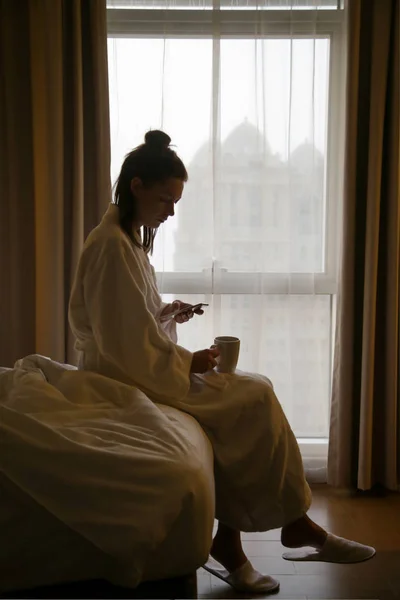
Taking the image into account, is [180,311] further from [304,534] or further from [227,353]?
[304,534]

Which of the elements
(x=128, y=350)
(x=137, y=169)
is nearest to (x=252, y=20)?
(x=137, y=169)

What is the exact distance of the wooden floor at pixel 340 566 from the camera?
76.4 inches

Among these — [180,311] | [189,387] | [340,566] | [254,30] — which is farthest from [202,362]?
[254,30]

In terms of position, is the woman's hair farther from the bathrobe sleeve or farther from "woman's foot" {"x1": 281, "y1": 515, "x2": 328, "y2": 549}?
"woman's foot" {"x1": 281, "y1": 515, "x2": 328, "y2": 549}

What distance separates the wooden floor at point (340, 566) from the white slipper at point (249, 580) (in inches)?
0.8

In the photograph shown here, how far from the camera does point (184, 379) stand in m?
1.79

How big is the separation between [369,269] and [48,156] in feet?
4.64

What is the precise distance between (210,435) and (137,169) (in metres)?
0.80

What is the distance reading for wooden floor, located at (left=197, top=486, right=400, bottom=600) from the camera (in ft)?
6.37

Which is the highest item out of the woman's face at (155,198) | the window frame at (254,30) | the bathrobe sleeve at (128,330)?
the window frame at (254,30)

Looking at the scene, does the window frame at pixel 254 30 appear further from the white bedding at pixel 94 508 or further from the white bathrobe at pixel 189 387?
the white bedding at pixel 94 508

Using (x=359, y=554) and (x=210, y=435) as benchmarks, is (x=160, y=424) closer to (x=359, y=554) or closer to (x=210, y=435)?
(x=210, y=435)

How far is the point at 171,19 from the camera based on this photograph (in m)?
2.76

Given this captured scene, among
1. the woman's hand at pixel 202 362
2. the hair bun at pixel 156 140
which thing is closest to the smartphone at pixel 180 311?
the woman's hand at pixel 202 362
